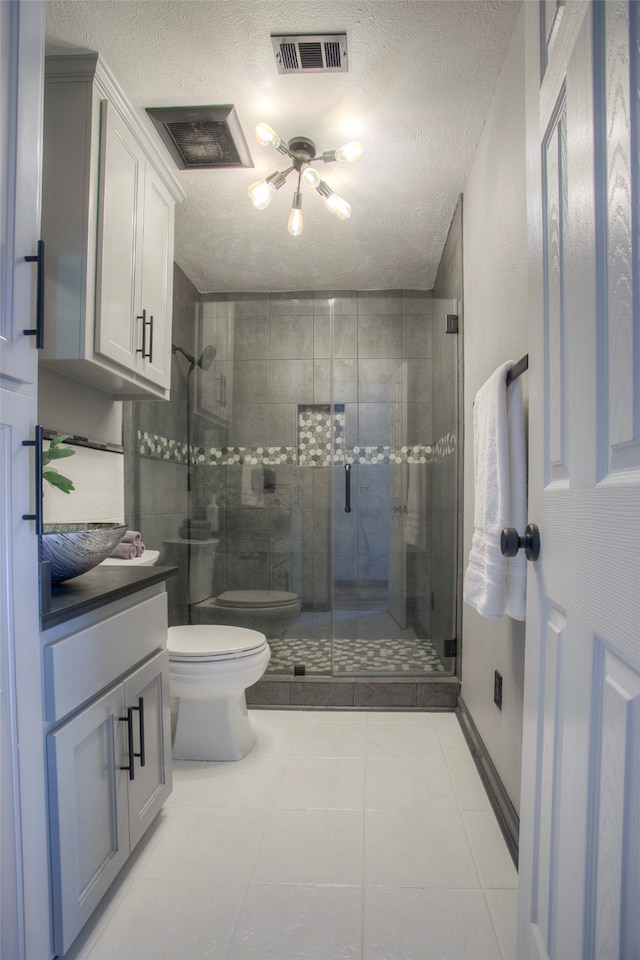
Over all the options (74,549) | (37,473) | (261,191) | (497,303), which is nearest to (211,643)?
(74,549)

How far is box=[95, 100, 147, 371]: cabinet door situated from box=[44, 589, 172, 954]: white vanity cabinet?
2.80 feet

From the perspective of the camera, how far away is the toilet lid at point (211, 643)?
2031 millimetres

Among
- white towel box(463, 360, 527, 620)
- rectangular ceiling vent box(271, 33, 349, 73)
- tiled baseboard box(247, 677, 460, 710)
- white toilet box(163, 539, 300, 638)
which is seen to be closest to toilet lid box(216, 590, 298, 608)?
Result: white toilet box(163, 539, 300, 638)

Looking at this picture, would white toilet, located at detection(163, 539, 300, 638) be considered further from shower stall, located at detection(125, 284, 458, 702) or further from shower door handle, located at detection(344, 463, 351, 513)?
shower door handle, located at detection(344, 463, 351, 513)

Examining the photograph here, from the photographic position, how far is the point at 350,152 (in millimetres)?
2010

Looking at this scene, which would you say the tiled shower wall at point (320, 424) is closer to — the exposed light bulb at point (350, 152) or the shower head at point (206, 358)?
the shower head at point (206, 358)

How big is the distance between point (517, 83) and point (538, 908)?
6.61 ft

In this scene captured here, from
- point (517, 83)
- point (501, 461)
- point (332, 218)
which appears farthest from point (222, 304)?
point (501, 461)

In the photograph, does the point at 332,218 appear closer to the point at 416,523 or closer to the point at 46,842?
the point at 416,523

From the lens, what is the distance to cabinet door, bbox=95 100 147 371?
1687 millimetres

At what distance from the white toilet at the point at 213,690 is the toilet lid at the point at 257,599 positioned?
35.7 inches

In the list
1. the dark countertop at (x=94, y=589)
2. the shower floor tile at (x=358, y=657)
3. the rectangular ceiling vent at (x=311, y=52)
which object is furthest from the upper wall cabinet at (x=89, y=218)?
the shower floor tile at (x=358, y=657)

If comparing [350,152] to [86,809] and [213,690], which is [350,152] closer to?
[213,690]

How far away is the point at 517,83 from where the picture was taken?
1.60 meters
